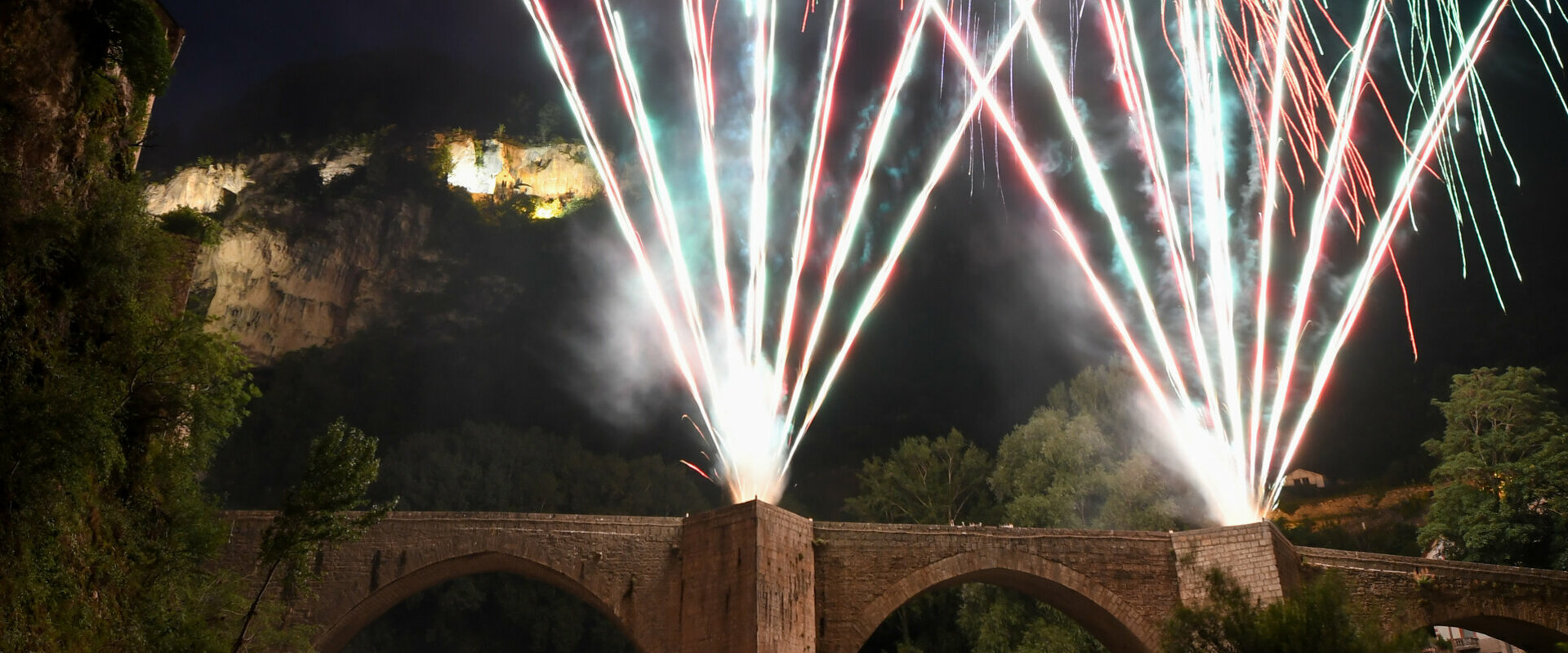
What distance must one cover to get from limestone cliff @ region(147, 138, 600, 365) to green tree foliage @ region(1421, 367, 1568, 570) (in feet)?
120

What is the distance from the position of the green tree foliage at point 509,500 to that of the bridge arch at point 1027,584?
44.9 feet

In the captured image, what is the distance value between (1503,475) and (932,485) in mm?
14422

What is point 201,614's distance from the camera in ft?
44.3

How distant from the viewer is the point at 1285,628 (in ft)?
45.0

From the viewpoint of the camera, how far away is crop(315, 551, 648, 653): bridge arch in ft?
59.5

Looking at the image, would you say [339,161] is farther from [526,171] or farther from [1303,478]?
[1303,478]

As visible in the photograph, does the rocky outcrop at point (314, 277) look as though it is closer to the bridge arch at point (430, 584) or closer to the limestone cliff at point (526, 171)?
the limestone cliff at point (526, 171)

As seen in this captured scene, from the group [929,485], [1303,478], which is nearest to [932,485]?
[929,485]

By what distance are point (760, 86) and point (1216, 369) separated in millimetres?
23380

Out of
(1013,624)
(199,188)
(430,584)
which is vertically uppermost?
(199,188)

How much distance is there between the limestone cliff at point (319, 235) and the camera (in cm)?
4131

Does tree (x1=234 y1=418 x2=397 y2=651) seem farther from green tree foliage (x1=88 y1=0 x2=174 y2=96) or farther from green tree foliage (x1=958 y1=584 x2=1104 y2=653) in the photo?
green tree foliage (x1=958 y1=584 x2=1104 y2=653)

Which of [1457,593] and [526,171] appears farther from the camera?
[526,171]

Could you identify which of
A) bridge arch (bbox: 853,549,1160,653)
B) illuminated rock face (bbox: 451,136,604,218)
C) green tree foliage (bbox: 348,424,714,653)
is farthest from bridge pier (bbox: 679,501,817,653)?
illuminated rock face (bbox: 451,136,604,218)
